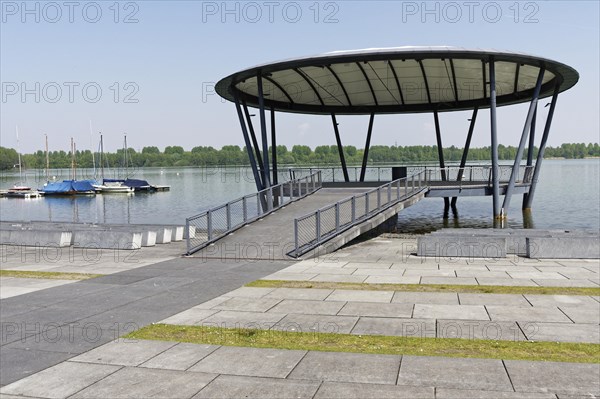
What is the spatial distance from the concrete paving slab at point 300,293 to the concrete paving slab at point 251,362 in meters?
3.59

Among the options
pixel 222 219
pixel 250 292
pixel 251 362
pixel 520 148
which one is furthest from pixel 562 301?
pixel 520 148

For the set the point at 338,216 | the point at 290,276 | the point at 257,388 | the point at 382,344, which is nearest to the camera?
the point at 257,388

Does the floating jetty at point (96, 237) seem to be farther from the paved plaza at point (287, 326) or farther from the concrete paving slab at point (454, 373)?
the concrete paving slab at point (454, 373)

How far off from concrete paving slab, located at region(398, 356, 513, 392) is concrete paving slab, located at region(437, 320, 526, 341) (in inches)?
47.2

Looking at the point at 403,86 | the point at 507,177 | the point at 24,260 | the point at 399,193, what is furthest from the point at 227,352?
the point at 403,86

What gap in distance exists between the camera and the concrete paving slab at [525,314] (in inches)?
372

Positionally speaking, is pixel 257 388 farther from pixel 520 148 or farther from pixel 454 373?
pixel 520 148

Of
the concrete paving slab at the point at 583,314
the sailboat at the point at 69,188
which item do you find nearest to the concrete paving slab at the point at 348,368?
the concrete paving slab at the point at 583,314

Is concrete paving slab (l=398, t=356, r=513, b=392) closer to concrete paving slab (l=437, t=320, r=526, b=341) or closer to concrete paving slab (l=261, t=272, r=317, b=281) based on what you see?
concrete paving slab (l=437, t=320, r=526, b=341)

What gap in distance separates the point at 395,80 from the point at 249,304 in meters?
26.5

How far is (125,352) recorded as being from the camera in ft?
26.1

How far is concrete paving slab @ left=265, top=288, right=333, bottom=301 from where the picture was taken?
1155 centimetres

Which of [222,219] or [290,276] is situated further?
[222,219]

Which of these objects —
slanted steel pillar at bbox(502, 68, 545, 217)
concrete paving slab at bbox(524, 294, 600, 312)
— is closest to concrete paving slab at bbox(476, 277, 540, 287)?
concrete paving slab at bbox(524, 294, 600, 312)
